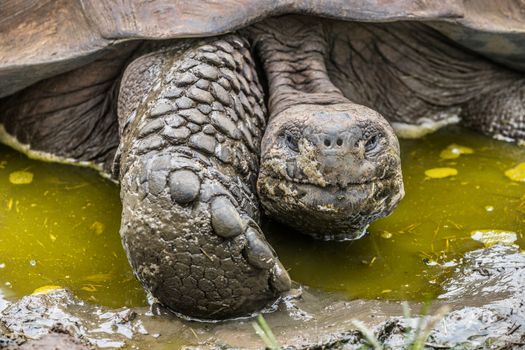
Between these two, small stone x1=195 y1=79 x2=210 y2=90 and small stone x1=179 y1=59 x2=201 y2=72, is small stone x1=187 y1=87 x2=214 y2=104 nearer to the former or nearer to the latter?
small stone x1=195 y1=79 x2=210 y2=90

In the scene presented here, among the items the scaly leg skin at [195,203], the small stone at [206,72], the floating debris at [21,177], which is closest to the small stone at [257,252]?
the scaly leg skin at [195,203]

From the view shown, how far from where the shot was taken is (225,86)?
3836 millimetres

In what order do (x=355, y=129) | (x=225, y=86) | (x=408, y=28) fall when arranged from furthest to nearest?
(x=408, y=28) → (x=225, y=86) → (x=355, y=129)

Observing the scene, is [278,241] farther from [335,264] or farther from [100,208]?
[100,208]

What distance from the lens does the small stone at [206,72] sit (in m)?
3.80

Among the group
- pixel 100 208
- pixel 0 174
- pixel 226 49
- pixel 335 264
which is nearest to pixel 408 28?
pixel 226 49

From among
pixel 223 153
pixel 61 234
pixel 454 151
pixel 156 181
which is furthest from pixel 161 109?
pixel 454 151

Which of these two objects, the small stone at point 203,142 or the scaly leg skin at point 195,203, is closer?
the scaly leg skin at point 195,203

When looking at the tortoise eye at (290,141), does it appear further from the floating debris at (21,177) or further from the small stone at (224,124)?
the floating debris at (21,177)

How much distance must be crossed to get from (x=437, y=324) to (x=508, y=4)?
2.09 meters

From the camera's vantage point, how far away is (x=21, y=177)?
15.3 ft

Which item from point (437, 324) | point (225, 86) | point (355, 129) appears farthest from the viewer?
point (225, 86)

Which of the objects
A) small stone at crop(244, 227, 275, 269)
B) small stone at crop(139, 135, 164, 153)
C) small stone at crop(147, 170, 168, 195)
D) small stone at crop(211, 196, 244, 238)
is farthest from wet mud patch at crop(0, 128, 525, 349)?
small stone at crop(139, 135, 164, 153)

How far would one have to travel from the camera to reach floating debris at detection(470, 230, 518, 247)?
3.94m
